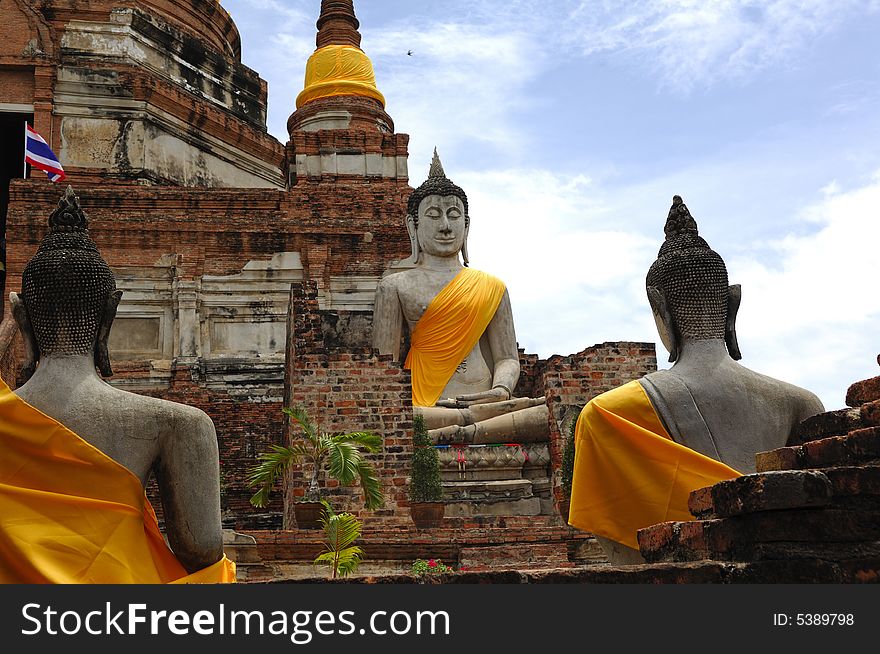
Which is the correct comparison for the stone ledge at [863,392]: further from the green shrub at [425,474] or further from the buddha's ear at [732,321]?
the green shrub at [425,474]

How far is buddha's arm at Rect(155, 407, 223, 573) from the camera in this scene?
4.48m

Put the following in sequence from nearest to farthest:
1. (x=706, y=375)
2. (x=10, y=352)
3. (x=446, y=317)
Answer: (x=706, y=375) → (x=446, y=317) → (x=10, y=352)

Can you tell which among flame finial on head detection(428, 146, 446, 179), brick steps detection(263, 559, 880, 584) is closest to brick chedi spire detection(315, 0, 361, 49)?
flame finial on head detection(428, 146, 446, 179)

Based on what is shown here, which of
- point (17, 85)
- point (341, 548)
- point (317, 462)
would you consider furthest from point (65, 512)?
point (17, 85)

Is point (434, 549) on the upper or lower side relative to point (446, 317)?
lower

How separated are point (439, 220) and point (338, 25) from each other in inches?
Answer: 475

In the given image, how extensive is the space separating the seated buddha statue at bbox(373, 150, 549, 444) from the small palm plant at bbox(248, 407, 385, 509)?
1.67 meters

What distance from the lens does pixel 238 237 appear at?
58.5 feet

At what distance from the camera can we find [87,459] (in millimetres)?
4324

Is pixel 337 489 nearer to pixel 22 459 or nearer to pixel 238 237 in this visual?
pixel 22 459

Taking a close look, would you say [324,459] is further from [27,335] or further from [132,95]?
[132,95]

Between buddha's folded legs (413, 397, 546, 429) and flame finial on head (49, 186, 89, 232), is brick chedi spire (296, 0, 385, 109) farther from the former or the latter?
flame finial on head (49, 186, 89, 232)

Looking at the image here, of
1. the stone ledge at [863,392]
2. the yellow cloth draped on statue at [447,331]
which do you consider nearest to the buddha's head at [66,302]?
the stone ledge at [863,392]

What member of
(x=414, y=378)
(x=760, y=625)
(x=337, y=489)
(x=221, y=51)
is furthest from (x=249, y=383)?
(x=760, y=625)
